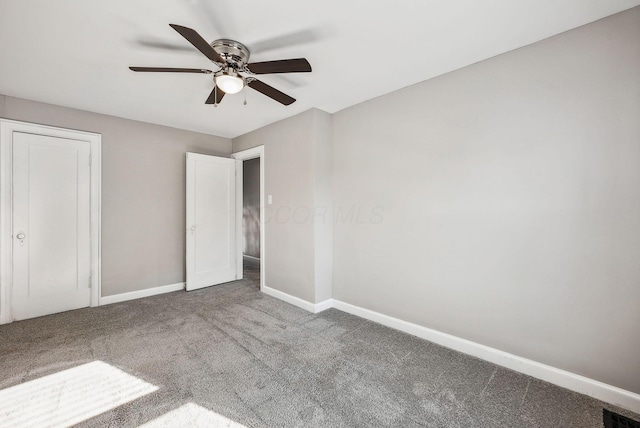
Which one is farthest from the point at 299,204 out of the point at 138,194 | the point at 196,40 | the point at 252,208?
the point at 252,208

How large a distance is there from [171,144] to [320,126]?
8.03 ft

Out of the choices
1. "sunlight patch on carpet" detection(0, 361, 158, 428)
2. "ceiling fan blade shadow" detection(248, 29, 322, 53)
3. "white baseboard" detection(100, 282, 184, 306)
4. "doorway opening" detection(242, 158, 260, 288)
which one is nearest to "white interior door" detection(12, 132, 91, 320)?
"white baseboard" detection(100, 282, 184, 306)

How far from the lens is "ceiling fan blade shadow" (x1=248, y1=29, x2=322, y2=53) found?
6.73ft

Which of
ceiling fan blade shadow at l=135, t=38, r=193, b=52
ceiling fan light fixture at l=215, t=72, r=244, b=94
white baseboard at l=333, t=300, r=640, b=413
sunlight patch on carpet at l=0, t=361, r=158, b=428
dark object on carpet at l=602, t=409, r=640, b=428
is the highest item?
ceiling fan blade shadow at l=135, t=38, r=193, b=52

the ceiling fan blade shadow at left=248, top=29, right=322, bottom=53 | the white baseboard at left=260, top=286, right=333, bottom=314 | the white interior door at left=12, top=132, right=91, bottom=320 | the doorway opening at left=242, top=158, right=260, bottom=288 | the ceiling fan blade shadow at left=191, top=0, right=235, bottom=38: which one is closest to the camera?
the ceiling fan blade shadow at left=191, top=0, right=235, bottom=38

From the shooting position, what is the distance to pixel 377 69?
2.56 m

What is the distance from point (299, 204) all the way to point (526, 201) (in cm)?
243

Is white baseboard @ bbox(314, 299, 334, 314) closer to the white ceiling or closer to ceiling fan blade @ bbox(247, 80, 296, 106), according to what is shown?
ceiling fan blade @ bbox(247, 80, 296, 106)

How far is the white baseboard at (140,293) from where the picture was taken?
3.76 metres

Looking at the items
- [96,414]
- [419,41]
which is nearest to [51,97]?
[96,414]

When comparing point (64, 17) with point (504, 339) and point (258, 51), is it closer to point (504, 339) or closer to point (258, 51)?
point (258, 51)

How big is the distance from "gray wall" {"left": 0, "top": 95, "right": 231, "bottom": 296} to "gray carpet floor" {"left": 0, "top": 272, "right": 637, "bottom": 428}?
810 millimetres

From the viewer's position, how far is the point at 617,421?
1.69 meters

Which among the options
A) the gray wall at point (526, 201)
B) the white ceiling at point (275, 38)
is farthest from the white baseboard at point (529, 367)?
the white ceiling at point (275, 38)
